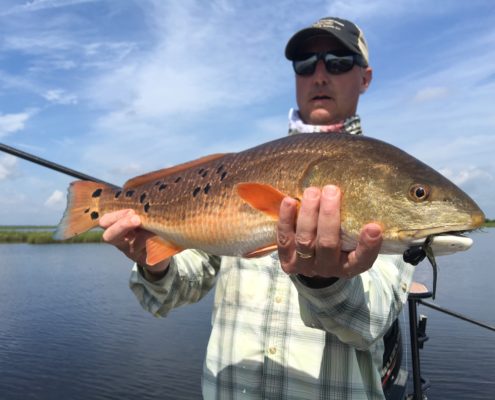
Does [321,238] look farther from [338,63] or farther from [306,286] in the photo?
[338,63]

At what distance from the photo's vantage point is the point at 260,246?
8.81 ft

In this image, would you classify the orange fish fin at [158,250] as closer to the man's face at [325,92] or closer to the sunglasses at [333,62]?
the man's face at [325,92]

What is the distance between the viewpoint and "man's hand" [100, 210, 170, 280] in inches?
127

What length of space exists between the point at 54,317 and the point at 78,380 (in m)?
6.55

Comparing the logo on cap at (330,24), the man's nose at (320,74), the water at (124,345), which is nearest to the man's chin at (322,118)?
the man's nose at (320,74)

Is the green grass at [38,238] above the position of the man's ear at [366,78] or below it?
above

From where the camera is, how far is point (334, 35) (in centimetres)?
362

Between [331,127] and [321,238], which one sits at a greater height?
[331,127]

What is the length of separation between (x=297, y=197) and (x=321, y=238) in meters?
0.30

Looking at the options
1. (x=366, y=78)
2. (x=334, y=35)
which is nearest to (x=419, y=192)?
(x=334, y=35)

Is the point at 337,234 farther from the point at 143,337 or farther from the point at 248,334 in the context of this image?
the point at 143,337

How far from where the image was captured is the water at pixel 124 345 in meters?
12.4

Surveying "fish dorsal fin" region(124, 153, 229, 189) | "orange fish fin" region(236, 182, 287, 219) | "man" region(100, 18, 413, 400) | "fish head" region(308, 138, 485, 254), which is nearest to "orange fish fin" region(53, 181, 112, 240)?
"fish dorsal fin" region(124, 153, 229, 189)

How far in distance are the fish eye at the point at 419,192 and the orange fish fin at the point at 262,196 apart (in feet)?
1.98
